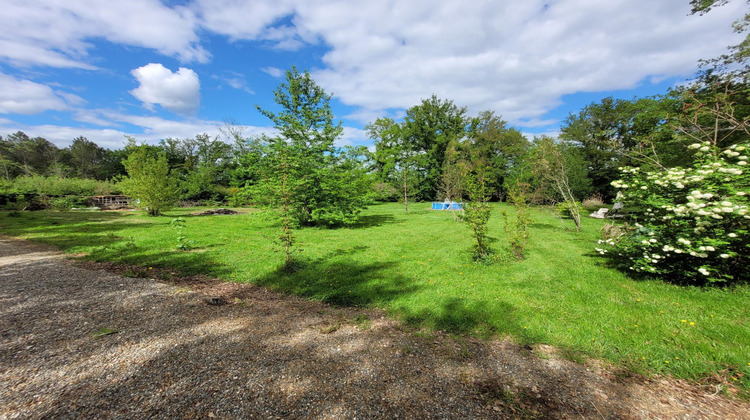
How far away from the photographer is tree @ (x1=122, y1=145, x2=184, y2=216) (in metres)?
17.1

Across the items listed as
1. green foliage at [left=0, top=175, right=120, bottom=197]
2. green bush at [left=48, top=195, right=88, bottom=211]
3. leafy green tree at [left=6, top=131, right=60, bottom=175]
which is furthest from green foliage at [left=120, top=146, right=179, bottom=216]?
leafy green tree at [left=6, top=131, right=60, bottom=175]

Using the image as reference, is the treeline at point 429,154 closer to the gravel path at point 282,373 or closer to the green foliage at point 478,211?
the green foliage at point 478,211

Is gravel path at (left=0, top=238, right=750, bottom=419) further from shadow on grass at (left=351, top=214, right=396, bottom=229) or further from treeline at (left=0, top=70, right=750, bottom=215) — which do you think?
shadow on grass at (left=351, top=214, right=396, bottom=229)

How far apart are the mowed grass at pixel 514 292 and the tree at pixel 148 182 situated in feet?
28.4

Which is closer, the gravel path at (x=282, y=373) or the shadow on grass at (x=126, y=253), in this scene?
the gravel path at (x=282, y=373)

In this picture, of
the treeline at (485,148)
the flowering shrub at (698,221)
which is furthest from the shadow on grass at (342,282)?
the treeline at (485,148)

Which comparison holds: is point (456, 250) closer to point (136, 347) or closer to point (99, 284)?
point (136, 347)

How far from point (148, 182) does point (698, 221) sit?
23.9 meters

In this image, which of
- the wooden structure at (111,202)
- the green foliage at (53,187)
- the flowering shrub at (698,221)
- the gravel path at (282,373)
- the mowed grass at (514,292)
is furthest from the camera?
the wooden structure at (111,202)

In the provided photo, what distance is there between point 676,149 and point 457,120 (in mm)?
28374

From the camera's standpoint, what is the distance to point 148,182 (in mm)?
17094

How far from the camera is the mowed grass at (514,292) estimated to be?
3.21 m

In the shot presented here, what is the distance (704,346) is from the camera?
316 centimetres

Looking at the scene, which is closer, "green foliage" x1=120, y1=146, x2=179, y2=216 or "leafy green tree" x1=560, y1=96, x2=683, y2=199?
"green foliage" x1=120, y1=146, x2=179, y2=216
